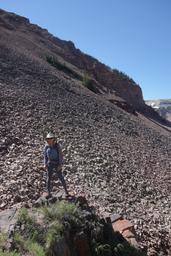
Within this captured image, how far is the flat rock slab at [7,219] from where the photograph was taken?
8.49 m

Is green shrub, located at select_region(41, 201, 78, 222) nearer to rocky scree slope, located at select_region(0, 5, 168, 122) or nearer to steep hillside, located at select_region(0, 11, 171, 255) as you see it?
steep hillside, located at select_region(0, 11, 171, 255)

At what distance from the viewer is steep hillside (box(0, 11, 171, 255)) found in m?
13.2

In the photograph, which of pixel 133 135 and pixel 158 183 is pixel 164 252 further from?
pixel 133 135

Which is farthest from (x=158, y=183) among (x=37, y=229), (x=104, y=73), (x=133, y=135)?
(x=104, y=73)

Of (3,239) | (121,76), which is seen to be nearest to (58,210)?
(3,239)

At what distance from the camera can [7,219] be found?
9.00 meters

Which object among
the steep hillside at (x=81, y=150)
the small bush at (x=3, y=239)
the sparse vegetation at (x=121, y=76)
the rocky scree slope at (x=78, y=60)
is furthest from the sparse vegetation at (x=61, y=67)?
the small bush at (x=3, y=239)

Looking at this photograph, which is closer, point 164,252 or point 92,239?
point 92,239

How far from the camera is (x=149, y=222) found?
13297mm

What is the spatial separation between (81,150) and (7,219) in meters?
8.77

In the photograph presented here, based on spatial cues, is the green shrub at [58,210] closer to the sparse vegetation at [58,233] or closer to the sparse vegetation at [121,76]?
the sparse vegetation at [58,233]

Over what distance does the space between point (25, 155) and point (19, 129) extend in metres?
2.49

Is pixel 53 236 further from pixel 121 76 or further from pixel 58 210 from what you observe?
pixel 121 76

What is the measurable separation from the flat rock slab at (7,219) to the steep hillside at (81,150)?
661 mm
